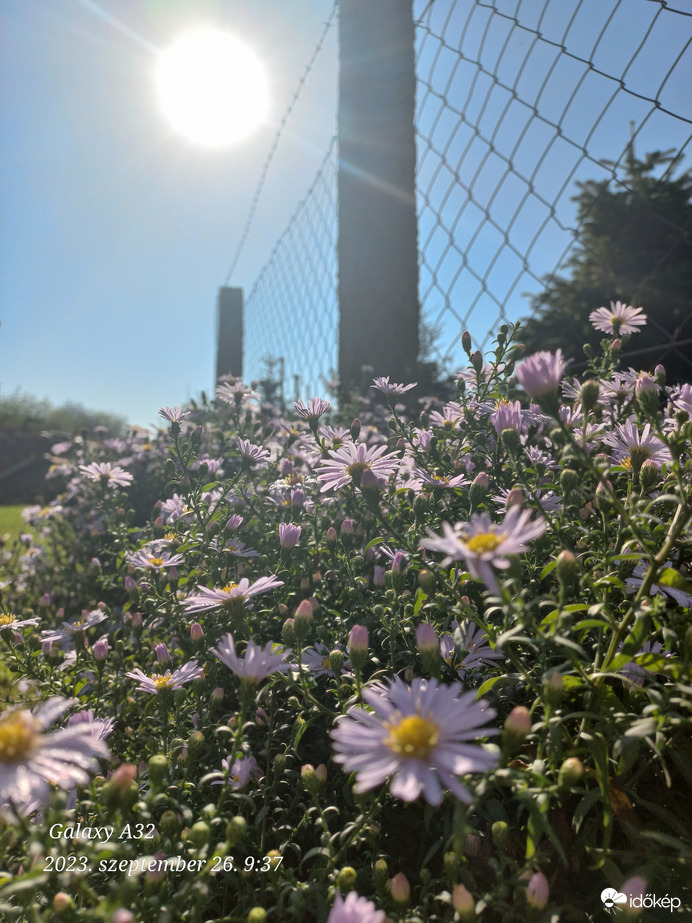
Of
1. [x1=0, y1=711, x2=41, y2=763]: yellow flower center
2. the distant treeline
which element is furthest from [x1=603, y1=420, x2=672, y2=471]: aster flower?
the distant treeline

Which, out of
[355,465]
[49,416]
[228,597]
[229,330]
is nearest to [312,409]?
[355,465]

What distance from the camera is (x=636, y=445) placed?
3.36ft

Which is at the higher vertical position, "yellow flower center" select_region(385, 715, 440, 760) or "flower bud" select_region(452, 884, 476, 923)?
"yellow flower center" select_region(385, 715, 440, 760)

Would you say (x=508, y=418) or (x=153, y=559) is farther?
(x=153, y=559)

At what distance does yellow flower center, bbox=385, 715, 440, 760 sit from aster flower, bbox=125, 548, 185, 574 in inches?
28.4

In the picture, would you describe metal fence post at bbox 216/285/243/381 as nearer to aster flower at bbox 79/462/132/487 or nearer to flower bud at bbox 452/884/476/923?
aster flower at bbox 79/462/132/487

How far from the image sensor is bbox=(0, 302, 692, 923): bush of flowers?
593mm

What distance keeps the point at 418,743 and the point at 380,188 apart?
2.85 m

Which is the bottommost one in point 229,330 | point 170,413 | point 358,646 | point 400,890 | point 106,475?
point 400,890

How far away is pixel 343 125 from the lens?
2.98m

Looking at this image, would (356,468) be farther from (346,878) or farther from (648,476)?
(346,878)

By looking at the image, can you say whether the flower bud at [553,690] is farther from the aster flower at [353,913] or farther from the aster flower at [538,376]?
the aster flower at [538,376]

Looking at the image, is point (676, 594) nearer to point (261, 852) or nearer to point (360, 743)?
point (360, 743)

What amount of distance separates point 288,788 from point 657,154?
103 inches
